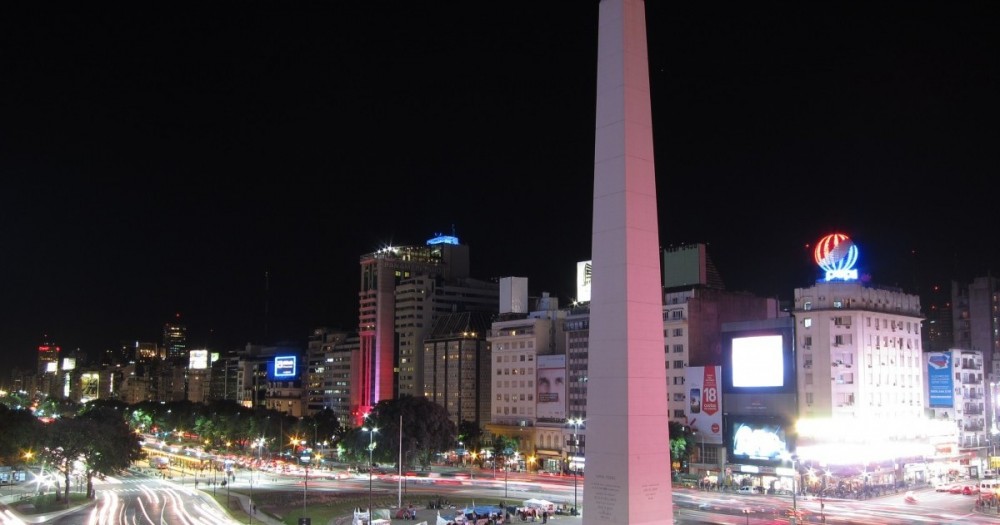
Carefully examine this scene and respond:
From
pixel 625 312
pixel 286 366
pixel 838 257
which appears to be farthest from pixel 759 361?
pixel 286 366

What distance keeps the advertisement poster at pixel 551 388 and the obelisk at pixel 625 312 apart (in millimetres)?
82925

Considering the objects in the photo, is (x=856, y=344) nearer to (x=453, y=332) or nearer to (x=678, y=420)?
(x=678, y=420)

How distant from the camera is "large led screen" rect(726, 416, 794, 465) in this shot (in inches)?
3349

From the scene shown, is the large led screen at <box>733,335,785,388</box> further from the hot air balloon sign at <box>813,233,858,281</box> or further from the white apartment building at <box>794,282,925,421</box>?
the hot air balloon sign at <box>813,233,858,281</box>

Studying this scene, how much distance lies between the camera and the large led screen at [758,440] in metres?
85.1

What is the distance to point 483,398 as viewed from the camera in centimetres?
13562

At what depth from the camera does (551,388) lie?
116125 mm

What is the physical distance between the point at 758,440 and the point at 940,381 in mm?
23031

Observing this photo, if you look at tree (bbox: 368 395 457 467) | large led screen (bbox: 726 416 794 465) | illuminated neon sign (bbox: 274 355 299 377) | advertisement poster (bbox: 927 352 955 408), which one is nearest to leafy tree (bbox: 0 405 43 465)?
tree (bbox: 368 395 457 467)

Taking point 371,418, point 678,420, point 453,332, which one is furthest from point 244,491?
point 453,332

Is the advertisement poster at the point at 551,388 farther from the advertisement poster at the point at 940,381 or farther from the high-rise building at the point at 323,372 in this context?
the high-rise building at the point at 323,372

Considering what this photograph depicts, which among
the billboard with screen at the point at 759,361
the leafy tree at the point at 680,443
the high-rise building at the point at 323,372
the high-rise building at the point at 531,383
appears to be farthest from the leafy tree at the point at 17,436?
the high-rise building at the point at 323,372

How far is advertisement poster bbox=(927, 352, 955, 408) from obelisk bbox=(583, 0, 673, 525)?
74507 mm

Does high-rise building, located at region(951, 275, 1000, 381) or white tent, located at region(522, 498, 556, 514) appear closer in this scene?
white tent, located at region(522, 498, 556, 514)
